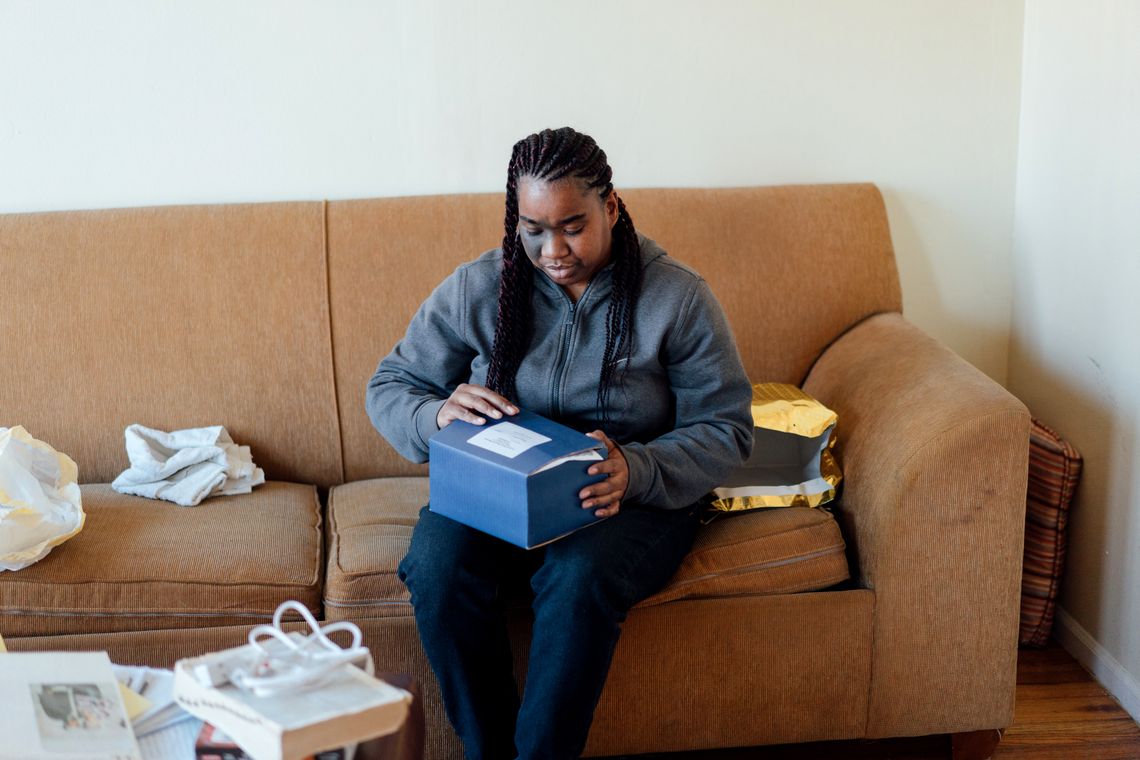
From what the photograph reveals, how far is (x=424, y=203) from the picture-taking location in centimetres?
222

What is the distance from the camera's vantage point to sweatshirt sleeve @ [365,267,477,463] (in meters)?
1.75

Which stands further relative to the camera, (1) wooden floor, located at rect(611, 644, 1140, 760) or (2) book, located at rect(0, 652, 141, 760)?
(1) wooden floor, located at rect(611, 644, 1140, 760)

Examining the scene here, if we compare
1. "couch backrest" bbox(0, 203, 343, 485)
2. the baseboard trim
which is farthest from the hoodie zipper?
the baseboard trim

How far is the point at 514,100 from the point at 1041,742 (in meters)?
1.51

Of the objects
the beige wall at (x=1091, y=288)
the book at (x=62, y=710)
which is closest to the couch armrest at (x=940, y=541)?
the beige wall at (x=1091, y=288)

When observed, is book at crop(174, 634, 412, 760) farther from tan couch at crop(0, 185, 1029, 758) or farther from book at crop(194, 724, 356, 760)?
tan couch at crop(0, 185, 1029, 758)

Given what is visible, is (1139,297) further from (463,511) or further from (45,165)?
(45,165)

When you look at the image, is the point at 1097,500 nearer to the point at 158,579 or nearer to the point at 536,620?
the point at 536,620

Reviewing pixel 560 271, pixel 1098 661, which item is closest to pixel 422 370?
pixel 560 271

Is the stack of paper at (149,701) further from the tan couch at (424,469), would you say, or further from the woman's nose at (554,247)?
the woman's nose at (554,247)

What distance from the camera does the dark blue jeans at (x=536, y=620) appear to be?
1.52 meters

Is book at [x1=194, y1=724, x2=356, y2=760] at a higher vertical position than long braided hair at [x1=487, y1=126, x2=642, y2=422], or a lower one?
lower

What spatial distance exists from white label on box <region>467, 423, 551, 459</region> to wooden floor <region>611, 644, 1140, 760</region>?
0.68 meters

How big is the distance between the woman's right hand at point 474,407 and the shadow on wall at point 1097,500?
43.9 inches
